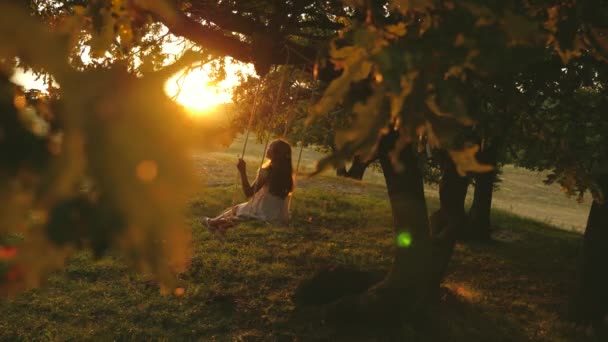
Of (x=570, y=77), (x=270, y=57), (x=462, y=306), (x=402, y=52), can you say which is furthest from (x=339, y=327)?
(x=402, y=52)

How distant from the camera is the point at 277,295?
26.5ft

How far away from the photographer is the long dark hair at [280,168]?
7027mm

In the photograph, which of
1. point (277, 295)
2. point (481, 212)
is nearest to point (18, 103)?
point (277, 295)

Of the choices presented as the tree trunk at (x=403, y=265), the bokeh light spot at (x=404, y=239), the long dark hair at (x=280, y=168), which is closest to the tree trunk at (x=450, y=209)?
the tree trunk at (x=403, y=265)

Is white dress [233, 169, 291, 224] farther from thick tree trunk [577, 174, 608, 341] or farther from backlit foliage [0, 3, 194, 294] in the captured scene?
backlit foliage [0, 3, 194, 294]

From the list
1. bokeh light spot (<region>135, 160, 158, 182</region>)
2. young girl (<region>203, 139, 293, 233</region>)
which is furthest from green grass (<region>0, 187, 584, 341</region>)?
bokeh light spot (<region>135, 160, 158, 182</region>)

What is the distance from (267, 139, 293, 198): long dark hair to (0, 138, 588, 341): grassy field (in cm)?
70

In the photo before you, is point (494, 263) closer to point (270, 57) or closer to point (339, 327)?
point (339, 327)

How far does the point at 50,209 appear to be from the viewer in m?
0.86

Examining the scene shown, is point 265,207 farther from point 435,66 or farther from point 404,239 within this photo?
point 435,66

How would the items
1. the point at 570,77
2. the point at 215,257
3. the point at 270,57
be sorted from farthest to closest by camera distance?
the point at 215,257 → the point at 570,77 → the point at 270,57

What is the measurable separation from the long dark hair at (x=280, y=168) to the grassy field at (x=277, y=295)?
70 cm

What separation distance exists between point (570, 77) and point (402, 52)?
6341 millimetres

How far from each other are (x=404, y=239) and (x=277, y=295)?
228cm
